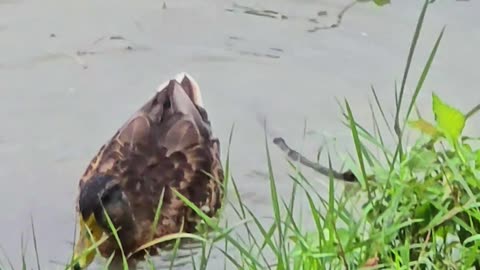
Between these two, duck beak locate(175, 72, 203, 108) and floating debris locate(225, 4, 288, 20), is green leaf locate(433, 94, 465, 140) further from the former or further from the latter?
floating debris locate(225, 4, 288, 20)

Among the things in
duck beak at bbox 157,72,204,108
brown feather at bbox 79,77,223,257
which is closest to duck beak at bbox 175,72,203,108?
duck beak at bbox 157,72,204,108

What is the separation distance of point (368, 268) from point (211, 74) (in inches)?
138

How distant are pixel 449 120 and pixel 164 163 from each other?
2.31 meters

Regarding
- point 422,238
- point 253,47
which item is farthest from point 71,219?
point 422,238

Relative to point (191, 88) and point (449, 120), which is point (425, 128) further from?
point (191, 88)

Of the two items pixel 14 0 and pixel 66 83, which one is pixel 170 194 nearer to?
pixel 66 83

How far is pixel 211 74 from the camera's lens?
21.2 ft

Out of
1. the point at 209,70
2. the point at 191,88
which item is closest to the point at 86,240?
the point at 191,88

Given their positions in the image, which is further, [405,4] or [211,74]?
[405,4]

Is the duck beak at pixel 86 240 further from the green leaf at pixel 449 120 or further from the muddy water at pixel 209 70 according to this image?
the green leaf at pixel 449 120

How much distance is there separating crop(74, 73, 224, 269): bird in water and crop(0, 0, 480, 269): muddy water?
0.24m

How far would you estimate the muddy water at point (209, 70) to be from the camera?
5.63m

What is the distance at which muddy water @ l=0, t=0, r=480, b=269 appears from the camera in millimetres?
5629

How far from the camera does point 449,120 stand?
3164 mm
